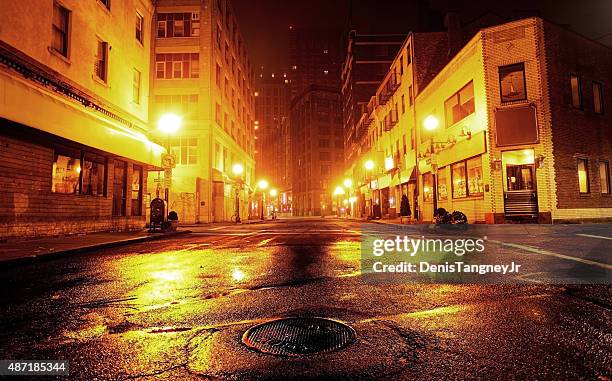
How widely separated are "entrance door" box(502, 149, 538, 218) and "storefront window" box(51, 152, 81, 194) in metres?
19.9

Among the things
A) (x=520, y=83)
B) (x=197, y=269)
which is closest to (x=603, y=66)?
(x=520, y=83)

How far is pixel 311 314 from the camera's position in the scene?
3.62 meters

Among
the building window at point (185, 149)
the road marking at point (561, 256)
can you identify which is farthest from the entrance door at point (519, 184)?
the building window at point (185, 149)

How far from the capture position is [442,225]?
57.6 feet

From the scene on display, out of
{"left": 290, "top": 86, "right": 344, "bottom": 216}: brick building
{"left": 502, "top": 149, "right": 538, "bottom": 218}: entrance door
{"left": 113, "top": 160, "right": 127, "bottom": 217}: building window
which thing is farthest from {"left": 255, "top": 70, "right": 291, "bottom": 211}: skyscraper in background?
{"left": 502, "top": 149, "right": 538, "bottom": 218}: entrance door

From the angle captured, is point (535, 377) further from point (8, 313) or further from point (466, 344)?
point (8, 313)

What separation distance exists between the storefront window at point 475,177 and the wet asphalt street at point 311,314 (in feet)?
46.5

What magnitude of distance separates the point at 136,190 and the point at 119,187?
179cm

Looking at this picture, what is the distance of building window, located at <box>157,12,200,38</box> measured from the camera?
33062 millimetres

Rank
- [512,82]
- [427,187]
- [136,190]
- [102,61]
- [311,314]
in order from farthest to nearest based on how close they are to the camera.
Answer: [427,187] → [136,190] → [512,82] → [102,61] → [311,314]

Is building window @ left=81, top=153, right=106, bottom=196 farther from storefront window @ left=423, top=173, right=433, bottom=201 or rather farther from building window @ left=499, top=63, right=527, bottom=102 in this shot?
storefront window @ left=423, top=173, right=433, bottom=201

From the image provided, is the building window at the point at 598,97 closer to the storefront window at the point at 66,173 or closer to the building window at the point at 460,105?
the building window at the point at 460,105

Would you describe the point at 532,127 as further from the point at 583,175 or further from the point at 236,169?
the point at 236,169

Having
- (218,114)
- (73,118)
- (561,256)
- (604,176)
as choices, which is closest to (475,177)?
(604,176)
